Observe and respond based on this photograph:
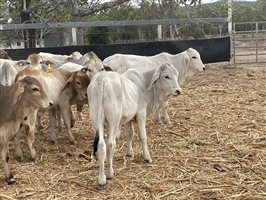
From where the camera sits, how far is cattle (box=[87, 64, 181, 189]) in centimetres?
455

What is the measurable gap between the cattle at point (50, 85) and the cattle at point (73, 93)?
105 millimetres

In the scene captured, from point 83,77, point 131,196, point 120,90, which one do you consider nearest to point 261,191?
point 131,196

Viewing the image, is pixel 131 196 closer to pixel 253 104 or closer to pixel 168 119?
pixel 168 119

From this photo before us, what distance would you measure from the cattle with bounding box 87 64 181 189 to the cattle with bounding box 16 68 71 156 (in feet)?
4.06

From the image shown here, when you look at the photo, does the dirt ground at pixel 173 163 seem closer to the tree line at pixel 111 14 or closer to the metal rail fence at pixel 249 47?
the tree line at pixel 111 14

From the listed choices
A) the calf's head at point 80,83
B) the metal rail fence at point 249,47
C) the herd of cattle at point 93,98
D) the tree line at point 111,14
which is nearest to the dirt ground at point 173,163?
the herd of cattle at point 93,98

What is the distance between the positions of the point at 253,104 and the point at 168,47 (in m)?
5.52

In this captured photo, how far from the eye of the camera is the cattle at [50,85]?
221 inches

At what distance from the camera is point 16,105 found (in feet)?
16.4

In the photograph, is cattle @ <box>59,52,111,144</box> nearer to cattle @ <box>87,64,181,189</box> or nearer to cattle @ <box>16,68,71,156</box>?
cattle @ <box>16,68,71,156</box>

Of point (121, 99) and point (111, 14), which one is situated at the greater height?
point (111, 14)

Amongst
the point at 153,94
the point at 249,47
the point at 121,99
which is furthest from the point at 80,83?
the point at 249,47

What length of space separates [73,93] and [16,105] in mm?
1427

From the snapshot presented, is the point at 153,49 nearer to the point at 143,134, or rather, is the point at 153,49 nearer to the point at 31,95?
the point at 143,134
